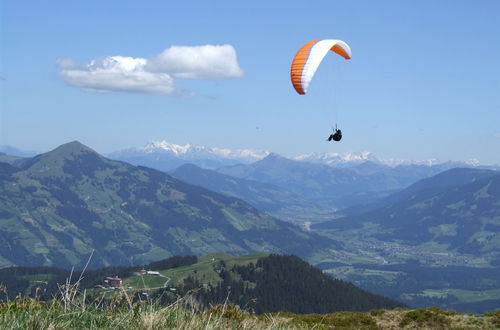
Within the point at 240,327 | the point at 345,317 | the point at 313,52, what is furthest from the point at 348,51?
the point at 240,327

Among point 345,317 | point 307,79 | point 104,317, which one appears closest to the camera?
point 104,317

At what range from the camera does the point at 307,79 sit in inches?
1577

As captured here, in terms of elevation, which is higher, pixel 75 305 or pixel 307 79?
pixel 307 79

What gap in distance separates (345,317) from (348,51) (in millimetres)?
26655

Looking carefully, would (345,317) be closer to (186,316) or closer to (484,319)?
(484,319)

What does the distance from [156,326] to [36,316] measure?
90.3 inches

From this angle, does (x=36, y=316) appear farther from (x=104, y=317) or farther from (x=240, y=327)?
(x=240, y=327)

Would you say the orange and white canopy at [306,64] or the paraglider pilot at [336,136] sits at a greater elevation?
the orange and white canopy at [306,64]

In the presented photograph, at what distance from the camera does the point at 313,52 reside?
41094 millimetres

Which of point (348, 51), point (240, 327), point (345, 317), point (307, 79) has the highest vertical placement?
point (348, 51)

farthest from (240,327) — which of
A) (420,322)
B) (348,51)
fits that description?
(348,51)

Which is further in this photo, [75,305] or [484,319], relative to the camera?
[484,319]

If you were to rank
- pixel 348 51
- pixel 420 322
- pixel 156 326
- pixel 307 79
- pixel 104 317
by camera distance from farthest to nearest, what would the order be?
1. pixel 348 51
2. pixel 307 79
3. pixel 420 322
4. pixel 104 317
5. pixel 156 326

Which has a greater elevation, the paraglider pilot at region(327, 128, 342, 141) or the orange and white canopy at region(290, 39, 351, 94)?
the orange and white canopy at region(290, 39, 351, 94)
